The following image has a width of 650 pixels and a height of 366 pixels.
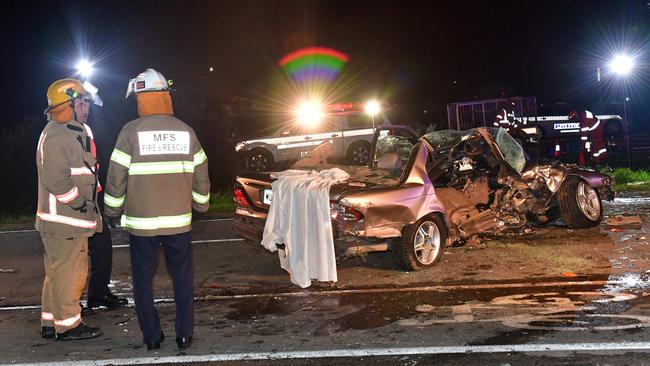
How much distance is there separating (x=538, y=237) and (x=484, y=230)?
106cm

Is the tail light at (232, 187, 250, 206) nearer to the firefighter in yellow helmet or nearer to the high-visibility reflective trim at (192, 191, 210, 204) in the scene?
the firefighter in yellow helmet

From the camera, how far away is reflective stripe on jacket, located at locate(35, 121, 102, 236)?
521 centimetres

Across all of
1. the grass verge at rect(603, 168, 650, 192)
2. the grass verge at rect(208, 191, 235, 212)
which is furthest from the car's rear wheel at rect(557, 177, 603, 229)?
the grass verge at rect(208, 191, 235, 212)

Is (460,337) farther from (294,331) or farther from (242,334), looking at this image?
(242,334)

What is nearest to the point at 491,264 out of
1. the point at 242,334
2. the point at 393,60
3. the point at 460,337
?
the point at 460,337

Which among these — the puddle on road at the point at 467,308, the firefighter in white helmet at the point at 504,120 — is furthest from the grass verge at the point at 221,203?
the firefighter in white helmet at the point at 504,120

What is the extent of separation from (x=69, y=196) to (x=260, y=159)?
13.2 meters

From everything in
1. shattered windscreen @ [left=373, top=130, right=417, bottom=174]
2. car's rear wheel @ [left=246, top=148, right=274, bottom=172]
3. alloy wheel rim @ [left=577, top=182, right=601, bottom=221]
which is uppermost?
car's rear wheel @ [left=246, top=148, right=274, bottom=172]

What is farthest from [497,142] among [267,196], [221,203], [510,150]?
[221,203]

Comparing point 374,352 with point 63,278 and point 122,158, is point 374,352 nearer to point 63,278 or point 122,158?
point 122,158

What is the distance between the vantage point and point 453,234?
800 cm

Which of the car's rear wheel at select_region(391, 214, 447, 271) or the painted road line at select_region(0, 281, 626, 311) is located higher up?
the car's rear wheel at select_region(391, 214, 447, 271)

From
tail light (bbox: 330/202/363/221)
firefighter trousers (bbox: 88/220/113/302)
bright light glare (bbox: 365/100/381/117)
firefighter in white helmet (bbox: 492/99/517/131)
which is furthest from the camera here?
firefighter in white helmet (bbox: 492/99/517/131)

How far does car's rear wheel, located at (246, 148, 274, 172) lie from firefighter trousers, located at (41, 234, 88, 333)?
12964 millimetres
